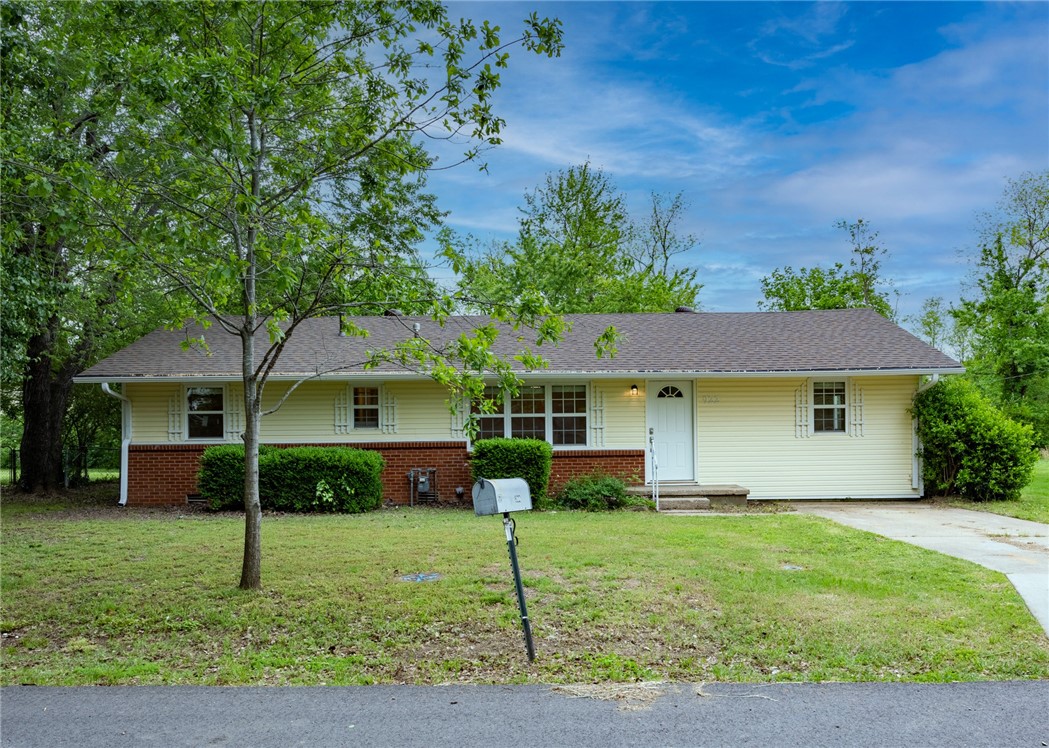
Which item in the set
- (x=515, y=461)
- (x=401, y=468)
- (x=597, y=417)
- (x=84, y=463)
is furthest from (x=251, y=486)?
(x=84, y=463)

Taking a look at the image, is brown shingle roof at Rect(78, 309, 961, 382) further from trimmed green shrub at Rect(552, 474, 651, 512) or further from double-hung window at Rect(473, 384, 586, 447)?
trimmed green shrub at Rect(552, 474, 651, 512)

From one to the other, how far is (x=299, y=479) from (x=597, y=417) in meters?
5.64

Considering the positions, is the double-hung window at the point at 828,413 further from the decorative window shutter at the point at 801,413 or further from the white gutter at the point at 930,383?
the white gutter at the point at 930,383

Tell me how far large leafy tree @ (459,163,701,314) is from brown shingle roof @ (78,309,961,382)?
7.84 metres

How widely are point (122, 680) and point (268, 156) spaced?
4.49 metres

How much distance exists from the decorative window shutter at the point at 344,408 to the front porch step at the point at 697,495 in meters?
5.53

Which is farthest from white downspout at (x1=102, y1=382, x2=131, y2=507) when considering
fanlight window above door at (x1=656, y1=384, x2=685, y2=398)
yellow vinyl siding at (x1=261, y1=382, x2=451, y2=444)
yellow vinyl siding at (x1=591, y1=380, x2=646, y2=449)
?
fanlight window above door at (x1=656, y1=384, x2=685, y2=398)

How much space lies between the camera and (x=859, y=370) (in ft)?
45.8

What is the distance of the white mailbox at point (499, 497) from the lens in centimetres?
484

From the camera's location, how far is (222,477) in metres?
12.9

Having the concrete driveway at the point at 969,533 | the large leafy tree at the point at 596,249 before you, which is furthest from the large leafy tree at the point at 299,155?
the large leafy tree at the point at 596,249

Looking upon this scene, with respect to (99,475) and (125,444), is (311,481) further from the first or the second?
(99,475)

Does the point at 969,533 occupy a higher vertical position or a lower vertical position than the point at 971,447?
lower

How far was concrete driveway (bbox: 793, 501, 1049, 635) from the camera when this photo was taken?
23.0 ft
